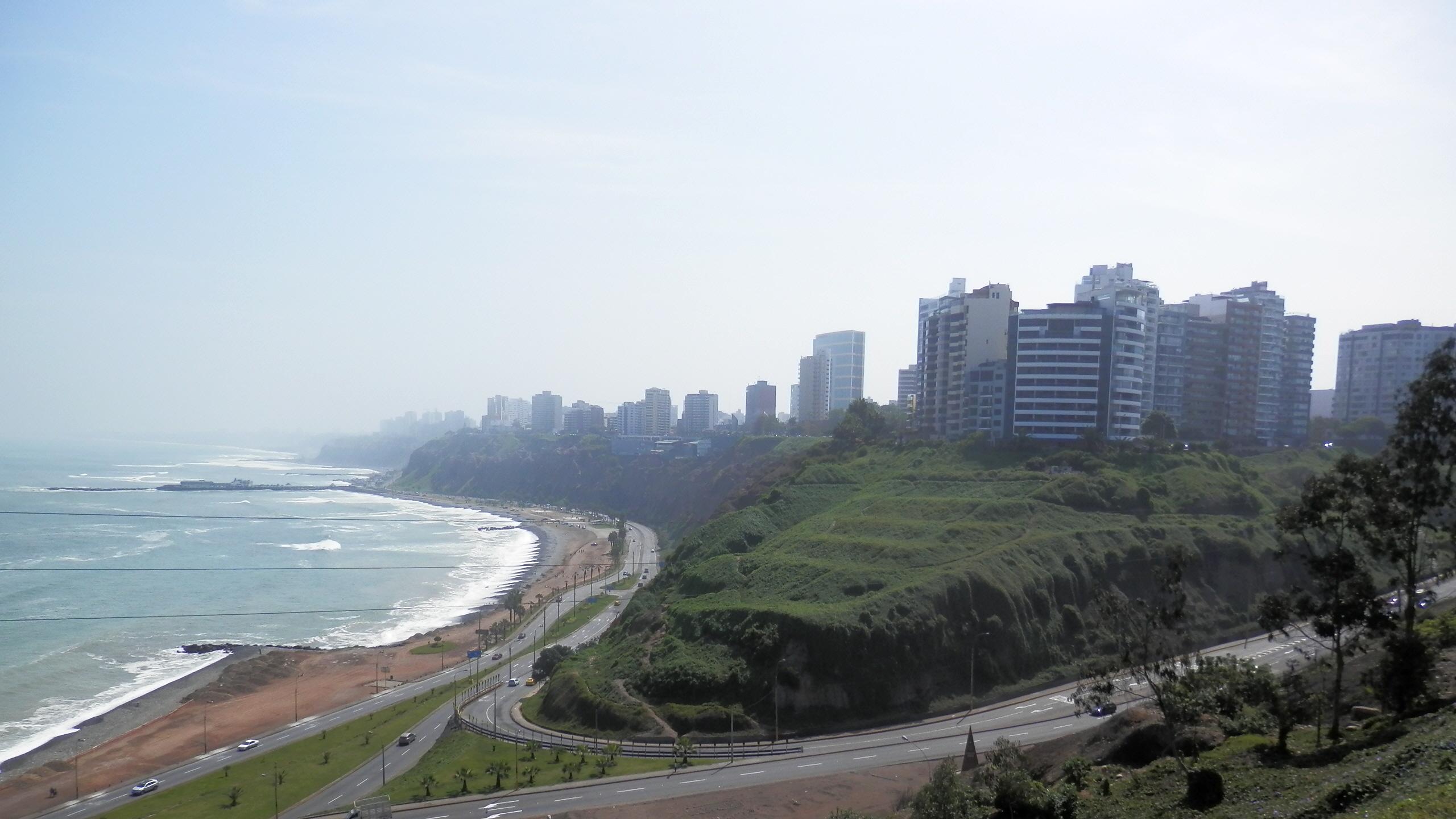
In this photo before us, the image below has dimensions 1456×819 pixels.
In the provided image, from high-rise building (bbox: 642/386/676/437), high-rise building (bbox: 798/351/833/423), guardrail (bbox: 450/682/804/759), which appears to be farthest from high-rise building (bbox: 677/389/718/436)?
guardrail (bbox: 450/682/804/759)

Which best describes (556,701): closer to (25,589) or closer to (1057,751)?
(1057,751)

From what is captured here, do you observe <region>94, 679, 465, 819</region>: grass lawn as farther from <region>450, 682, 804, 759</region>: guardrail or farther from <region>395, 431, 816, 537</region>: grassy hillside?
<region>395, 431, 816, 537</region>: grassy hillside

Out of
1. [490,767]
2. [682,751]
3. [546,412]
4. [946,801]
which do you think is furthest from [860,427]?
[546,412]

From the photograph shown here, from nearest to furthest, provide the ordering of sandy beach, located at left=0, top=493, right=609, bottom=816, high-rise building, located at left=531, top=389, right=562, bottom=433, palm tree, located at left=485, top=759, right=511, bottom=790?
1. palm tree, located at left=485, top=759, right=511, bottom=790
2. sandy beach, located at left=0, top=493, right=609, bottom=816
3. high-rise building, located at left=531, top=389, right=562, bottom=433

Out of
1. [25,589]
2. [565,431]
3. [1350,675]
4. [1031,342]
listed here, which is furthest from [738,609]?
[565,431]

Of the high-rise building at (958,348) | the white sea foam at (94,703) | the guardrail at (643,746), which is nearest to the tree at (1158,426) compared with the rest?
the high-rise building at (958,348)

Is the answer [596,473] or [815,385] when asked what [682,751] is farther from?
[596,473]
